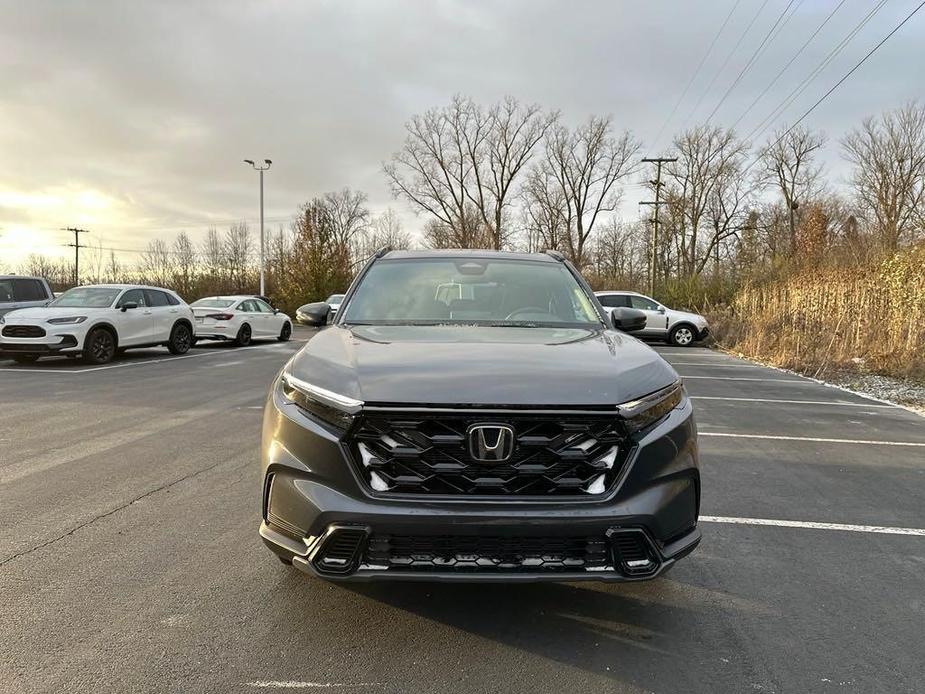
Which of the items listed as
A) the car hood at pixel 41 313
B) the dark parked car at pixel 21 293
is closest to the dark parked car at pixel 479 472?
the car hood at pixel 41 313

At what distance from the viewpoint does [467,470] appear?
2461 mm

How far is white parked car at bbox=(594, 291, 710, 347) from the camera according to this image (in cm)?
2109

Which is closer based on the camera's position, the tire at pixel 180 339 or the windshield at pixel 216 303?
the tire at pixel 180 339

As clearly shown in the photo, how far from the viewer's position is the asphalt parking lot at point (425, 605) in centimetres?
247

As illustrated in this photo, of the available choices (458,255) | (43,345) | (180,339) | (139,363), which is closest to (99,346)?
(139,363)

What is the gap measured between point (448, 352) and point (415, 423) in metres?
0.54

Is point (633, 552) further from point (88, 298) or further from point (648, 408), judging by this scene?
point (88, 298)

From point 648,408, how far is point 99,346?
1319 cm

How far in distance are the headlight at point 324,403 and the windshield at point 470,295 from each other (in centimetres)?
107

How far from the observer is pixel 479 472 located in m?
2.46

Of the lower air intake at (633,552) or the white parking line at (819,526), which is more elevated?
the lower air intake at (633,552)

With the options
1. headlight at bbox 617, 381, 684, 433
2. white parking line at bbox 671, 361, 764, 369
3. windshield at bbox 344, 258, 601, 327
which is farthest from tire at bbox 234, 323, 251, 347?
Answer: headlight at bbox 617, 381, 684, 433

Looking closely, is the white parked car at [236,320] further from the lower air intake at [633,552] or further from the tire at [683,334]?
the lower air intake at [633,552]

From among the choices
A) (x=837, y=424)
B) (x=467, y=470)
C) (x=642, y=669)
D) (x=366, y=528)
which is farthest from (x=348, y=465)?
(x=837, y=424)
